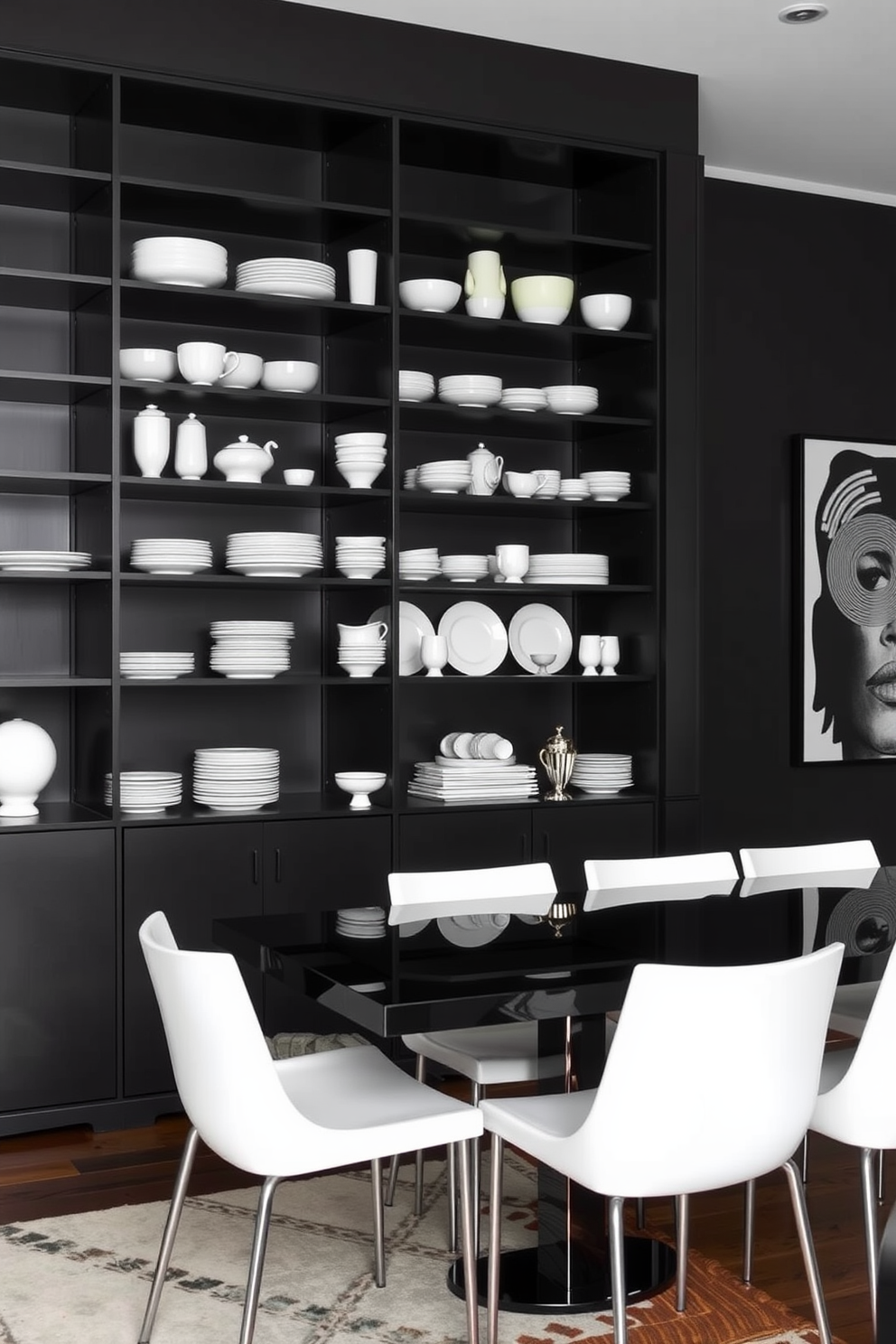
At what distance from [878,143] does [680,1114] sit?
12.8 ft

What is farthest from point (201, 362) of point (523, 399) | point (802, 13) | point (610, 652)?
point (802, 13)

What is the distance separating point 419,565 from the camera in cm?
425

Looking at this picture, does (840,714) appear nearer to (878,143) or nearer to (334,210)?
(878,143)

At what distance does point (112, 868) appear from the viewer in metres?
3.77

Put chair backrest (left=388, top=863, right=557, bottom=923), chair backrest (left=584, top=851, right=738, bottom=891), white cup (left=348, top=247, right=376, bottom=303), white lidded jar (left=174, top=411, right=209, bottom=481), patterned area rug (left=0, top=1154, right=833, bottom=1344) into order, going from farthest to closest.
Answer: white cup (left=348, top=247, right=376, bottom=303) < white lidded jar (left=174, top=411, right=209, bottom=481) < chair backrest (left=584, top=851, right=738, bottom=891) < chair backrest (left=388, top=863, right=557, bottom=923) < patterned area rug (left=0, top=1154, right=833, bottom=1344)

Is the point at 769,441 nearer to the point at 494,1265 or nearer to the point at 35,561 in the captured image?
the point at 35,561

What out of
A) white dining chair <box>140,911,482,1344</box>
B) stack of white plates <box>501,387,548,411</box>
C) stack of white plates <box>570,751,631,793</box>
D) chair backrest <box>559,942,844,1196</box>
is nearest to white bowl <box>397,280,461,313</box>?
stack of white plates <box>501,387,548,411</box>

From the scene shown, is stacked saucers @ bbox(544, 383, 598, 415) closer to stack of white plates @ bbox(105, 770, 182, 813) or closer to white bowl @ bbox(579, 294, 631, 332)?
white bowl @ bbox(579, 294, 631, 332)

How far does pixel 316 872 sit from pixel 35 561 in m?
1.12

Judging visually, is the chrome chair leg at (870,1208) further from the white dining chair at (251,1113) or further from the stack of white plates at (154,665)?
the stack of white plates at (154,665)

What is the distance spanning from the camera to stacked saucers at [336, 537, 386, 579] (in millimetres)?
4109

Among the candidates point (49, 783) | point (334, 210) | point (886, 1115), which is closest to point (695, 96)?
point (334, 210)

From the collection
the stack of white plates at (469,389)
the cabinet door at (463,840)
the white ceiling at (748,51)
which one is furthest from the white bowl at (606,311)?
the cabinet door at (463,840)

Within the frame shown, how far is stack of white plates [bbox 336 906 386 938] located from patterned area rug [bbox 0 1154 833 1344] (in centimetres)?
69
